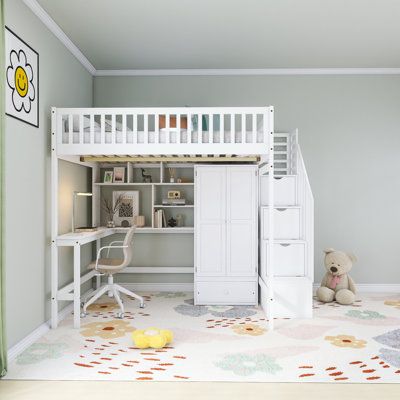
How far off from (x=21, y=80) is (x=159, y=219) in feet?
7.73

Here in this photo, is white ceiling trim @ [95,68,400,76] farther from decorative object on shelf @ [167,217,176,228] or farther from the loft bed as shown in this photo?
decorative object on shelf @ [167,217,176,228]

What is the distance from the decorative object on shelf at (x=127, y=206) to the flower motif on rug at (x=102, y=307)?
1.08 meters

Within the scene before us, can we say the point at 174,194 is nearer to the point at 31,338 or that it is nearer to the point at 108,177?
the point at 108,177

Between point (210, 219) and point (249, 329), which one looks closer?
point (249, 329)

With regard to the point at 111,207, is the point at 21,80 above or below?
above

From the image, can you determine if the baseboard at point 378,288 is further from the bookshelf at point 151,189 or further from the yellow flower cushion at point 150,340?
the yellow flower cushion at point 150,340

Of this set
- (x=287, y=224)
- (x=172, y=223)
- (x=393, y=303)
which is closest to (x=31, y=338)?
(x=172, y=223)

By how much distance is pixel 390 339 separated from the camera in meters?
3.53

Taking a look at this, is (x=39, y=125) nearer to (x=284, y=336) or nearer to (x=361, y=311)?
(x=284, y=336)

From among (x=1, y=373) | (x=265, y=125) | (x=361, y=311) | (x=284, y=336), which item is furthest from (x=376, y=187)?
(x=1, y=373)

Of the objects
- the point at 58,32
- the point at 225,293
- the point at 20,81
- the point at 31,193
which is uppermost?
the point at 58,32

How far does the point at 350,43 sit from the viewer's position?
4406mm

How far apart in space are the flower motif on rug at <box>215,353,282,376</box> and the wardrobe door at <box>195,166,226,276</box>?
1.56 metres

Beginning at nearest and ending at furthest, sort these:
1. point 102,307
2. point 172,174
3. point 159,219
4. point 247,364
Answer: point 247,364, point 102,307, point 159,219, point 172,174
